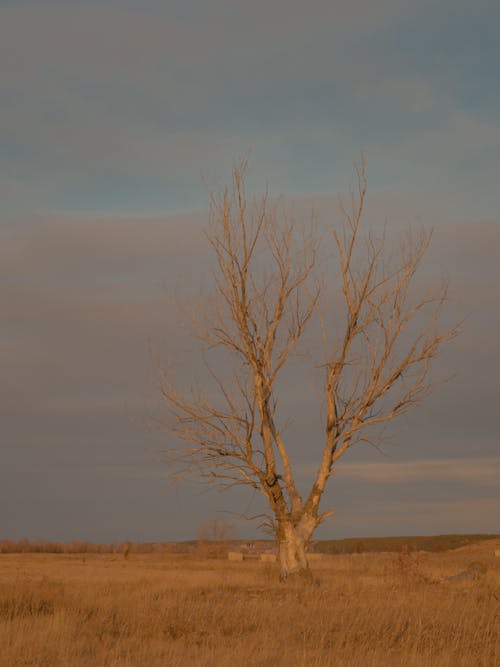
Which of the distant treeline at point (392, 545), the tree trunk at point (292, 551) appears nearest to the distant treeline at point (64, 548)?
the distant treeline at point (392, 545)

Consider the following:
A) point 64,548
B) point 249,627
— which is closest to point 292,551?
point 249,627

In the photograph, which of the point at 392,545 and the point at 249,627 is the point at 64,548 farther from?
the point at 249,627

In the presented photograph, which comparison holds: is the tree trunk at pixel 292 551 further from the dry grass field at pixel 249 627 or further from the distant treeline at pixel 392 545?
the distant treeline at pixel 392 545

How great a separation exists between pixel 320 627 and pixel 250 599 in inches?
205

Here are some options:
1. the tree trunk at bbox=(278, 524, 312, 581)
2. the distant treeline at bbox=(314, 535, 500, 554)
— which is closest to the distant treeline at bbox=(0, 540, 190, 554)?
the distant treeline at bbox=(314, 535, 500, 554)

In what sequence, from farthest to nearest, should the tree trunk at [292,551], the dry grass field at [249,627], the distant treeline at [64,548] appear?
the distant treeline at [64,548], the tree trunk at [292,551], the dry grass field at [249,627]

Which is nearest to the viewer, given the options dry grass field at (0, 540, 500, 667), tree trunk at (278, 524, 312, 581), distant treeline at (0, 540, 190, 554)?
dry grass field at (0, 540, 500, 667)

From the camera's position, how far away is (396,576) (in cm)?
2314

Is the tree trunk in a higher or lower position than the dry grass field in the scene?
higher

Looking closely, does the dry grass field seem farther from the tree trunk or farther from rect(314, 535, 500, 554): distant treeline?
rect(314, 535, 500, 554): distant treeline

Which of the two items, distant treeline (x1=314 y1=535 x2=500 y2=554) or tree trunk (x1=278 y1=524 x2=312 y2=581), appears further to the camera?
distant treeline (x1=314 y1=535 x2=500 y2=554)

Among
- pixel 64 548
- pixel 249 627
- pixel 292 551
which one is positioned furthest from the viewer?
pixel 64 548

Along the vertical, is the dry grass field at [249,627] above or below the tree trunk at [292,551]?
below

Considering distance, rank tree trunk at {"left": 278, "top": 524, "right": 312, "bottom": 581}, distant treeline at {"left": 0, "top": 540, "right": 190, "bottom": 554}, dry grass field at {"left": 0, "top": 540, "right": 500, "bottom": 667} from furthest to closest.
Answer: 1. distant treeline at {"left": 0, "top": 540, "right": 190, "bottom": 554}
2. tree trunk at {"left": 278, "top": 524, "right": 312, "bottom": 581}
3. dry grass field at {"left": 0, "top": 540, "right": 500, "bottom": 667}
